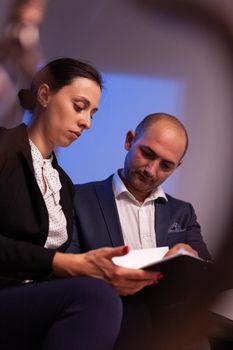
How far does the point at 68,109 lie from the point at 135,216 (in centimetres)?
23

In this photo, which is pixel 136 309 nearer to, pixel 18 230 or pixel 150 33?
pixel 18 230

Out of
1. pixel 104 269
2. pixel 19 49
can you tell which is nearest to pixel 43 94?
pixel 19 49

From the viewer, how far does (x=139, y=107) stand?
2.66 ft

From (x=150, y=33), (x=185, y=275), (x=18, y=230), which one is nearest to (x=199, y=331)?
(x=185, y=275)

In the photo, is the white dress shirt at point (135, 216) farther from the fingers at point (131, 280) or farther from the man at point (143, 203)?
the fingers at point (131, 280)

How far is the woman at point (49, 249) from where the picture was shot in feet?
2.14

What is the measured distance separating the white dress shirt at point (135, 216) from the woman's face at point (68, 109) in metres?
0.17

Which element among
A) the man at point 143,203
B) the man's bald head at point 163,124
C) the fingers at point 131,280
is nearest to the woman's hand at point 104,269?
the fingers at point 131,280

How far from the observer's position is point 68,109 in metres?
0.72

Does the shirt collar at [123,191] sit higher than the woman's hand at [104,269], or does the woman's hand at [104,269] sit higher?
the shirt collar at [123,191]

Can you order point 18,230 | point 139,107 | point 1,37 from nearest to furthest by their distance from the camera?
1. point 1,37
2. point 18,230
3. point 139,107

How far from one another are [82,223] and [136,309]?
0.14 meters

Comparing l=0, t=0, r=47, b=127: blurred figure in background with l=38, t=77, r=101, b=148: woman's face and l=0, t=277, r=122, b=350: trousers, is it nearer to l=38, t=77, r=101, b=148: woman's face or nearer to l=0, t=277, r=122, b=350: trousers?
l=38, t=77, r=101, b=148: woman's face

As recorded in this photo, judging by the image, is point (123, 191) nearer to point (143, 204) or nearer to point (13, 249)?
point (143, 204)
